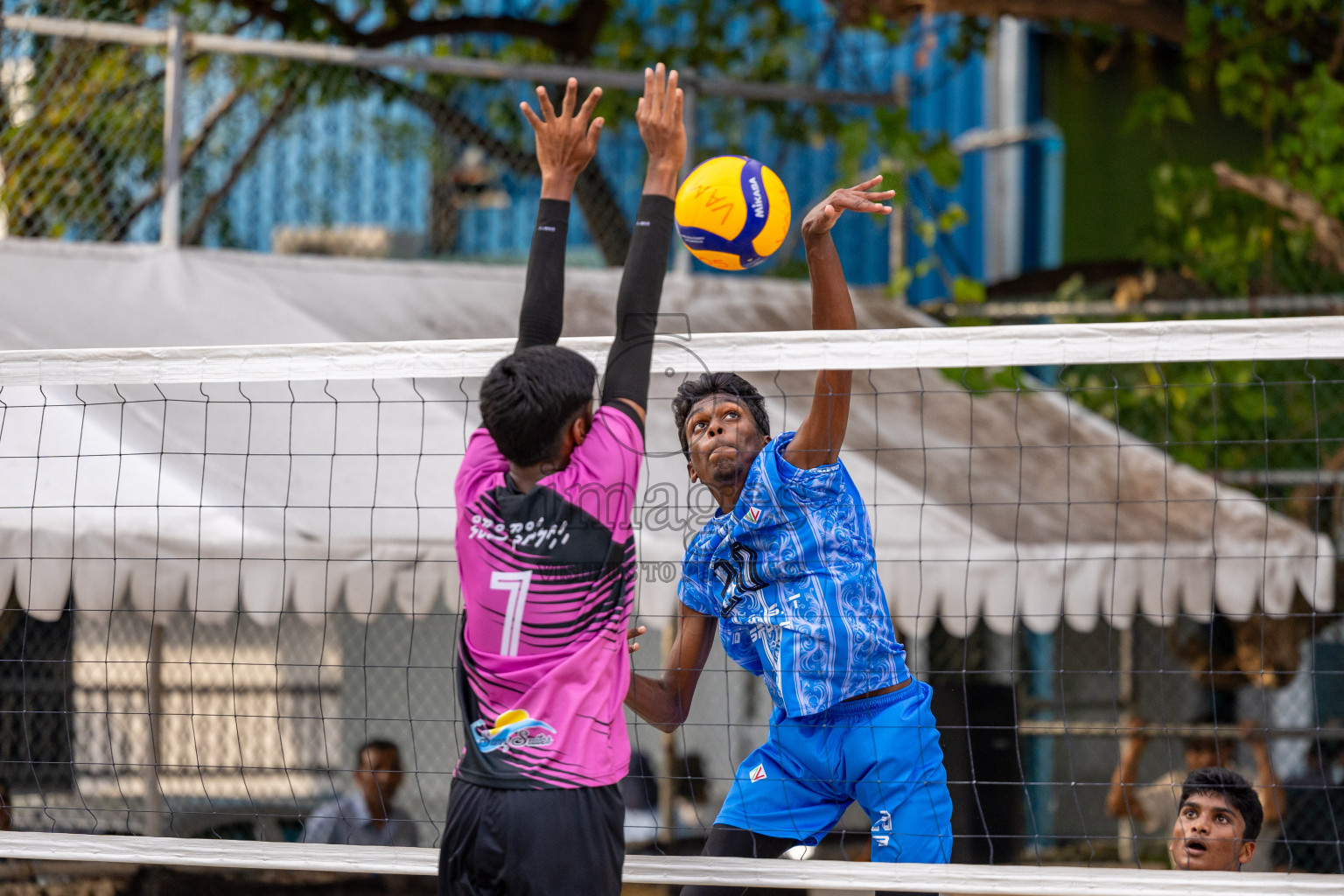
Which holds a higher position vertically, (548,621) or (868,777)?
(548,621)

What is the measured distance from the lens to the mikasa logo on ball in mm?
3395

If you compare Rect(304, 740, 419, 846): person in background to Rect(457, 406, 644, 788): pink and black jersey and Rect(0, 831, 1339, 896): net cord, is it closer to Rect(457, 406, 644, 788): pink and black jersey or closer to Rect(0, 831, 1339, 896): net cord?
Rect(0, 831, 1339, 896): net cord

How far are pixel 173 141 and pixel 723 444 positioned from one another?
4320 mm

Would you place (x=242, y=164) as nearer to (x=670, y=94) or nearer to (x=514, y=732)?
(x=670, y=94)

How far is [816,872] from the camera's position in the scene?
10.4 ft

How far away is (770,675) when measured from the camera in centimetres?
318

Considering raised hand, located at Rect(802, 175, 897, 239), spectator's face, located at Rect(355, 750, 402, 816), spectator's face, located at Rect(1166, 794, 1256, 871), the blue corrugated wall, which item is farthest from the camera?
the blue corrugated wall

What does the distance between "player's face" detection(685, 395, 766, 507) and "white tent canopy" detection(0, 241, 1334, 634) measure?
39.7 inches

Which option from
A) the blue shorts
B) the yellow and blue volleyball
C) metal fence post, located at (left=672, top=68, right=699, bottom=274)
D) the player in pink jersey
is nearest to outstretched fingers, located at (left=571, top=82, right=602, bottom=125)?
the player in pink jersey

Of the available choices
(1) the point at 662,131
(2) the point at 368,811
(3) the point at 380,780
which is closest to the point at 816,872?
(1) the point at 662,131

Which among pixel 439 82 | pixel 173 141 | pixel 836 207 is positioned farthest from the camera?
pixel 439 82

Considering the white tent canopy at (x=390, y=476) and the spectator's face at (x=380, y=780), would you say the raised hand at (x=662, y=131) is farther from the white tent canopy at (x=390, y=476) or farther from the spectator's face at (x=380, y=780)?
the spectator's face at (x=380, y=780)

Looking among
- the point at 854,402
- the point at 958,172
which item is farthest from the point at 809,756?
the point at 958,172

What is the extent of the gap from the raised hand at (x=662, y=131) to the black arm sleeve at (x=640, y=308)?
0.12ft
